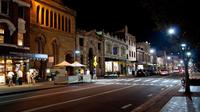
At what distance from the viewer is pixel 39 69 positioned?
159 ft

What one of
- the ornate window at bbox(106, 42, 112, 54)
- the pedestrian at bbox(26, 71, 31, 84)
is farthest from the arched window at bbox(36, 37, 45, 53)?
the ornate window at bbox(106, 42, 112, 54)

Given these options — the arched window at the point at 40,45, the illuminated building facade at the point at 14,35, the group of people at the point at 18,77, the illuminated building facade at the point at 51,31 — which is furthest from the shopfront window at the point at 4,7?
the arched window at the point at 40,45

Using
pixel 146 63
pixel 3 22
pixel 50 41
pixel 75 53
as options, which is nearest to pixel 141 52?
pixel 146 63

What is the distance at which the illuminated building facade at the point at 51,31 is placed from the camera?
47.2 m

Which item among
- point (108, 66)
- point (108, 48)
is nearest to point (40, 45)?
point (108, 48)

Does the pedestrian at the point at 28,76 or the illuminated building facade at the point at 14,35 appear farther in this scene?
the pedestrian at the point at 28,76

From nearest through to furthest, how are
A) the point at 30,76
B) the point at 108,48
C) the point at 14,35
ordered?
the point at 14,35, the point at 30,76, the point at 108,48

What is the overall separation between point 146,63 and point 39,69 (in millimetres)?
81237

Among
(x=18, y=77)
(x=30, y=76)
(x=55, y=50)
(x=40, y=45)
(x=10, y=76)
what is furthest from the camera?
(x=55, y=50)

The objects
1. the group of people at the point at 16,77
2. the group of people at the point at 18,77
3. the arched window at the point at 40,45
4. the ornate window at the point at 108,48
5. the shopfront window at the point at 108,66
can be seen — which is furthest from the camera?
the ornate window at the point at 108,48

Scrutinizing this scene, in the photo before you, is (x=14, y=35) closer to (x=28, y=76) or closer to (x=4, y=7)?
(x=4, y=7)

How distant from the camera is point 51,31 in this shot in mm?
51500

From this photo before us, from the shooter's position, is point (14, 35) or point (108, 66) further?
point (108, 66)

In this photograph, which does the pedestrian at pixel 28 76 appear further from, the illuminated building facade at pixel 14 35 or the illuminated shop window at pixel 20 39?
the illuminated shop window at pixel 20 39
